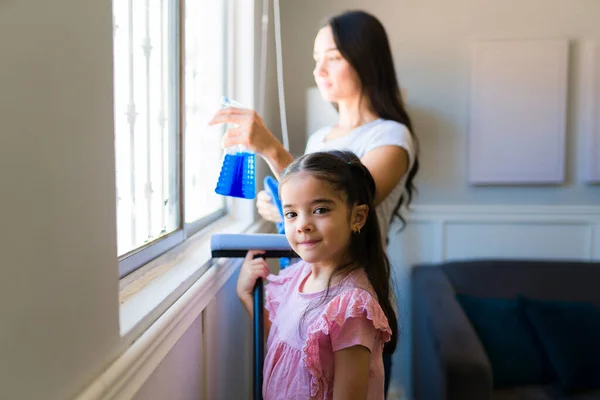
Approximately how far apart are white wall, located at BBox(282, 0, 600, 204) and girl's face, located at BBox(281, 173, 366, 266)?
166 centimetres

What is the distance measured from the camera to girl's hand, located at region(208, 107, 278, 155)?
1.13 meters

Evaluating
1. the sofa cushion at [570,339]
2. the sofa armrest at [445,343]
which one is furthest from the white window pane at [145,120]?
the sofa cushion at [570,339]

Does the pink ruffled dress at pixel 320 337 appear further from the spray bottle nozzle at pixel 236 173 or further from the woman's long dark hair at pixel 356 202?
the spray bottle nozzle at pixel 236 173

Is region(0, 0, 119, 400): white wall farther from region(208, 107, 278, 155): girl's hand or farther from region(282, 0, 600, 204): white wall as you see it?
region(282, 0, 600, 204): white wall

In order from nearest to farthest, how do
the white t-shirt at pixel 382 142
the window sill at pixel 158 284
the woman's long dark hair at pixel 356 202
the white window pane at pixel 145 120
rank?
the window sill at pixel 158 284 < the woman's long dark hair at pixel 356 202 < the white window pane at pixel 145 120 < the white t-shirt at pixel 382 142

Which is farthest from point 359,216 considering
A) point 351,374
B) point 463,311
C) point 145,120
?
point 463,311

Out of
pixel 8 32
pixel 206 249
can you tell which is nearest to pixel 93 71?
pixel 8 32

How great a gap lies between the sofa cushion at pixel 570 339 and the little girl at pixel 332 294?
1.28 metres

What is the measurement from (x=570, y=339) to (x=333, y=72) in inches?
53.1

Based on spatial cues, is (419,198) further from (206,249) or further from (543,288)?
(206,249)

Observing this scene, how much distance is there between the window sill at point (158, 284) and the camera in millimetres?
808

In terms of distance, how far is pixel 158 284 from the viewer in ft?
3.28

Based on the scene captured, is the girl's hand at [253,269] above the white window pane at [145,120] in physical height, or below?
below

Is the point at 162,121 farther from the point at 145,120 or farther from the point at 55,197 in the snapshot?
the point at 55,197
